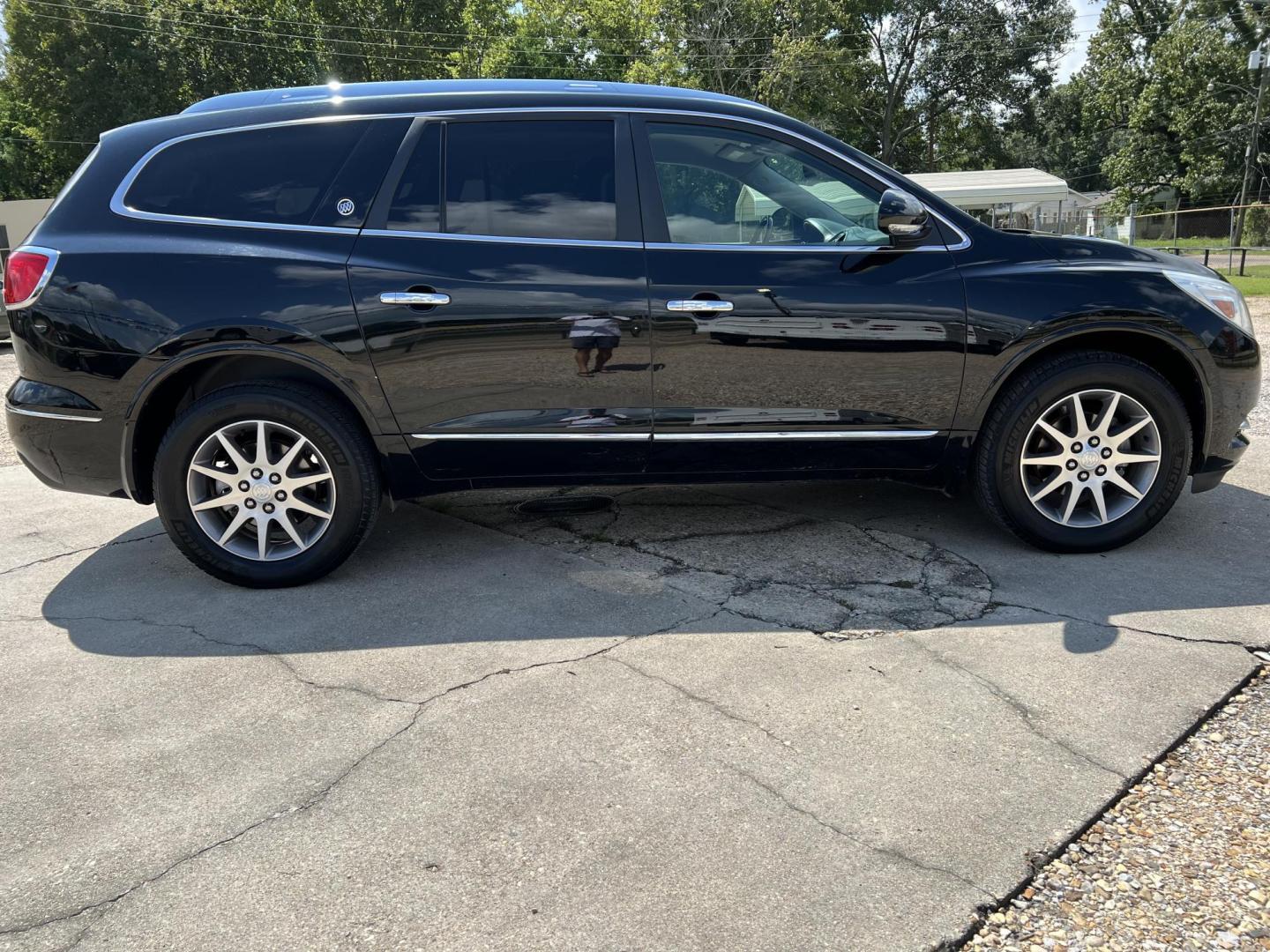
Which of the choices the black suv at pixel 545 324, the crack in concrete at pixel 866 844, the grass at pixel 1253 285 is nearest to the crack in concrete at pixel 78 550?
the black suv at pixel 545 324

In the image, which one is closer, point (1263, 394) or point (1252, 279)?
point (1263, 394)

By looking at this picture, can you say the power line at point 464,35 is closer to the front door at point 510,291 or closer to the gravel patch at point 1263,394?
the gravel patch at point 1263,394

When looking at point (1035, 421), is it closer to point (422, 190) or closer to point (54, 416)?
point (422, 190)

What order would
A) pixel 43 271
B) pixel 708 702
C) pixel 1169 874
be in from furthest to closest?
pixel 43 271 → pixel 708 702 → pixel 1169 874

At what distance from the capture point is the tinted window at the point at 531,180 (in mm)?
3828

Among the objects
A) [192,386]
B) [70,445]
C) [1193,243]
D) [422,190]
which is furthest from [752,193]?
[1193,243]

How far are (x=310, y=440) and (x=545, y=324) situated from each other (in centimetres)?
105

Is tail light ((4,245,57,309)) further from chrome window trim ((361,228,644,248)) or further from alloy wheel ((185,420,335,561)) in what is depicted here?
chrome window trim ((361,228,644,248))

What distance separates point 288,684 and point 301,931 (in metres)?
1.23

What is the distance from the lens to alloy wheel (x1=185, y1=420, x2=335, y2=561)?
12.6 ft

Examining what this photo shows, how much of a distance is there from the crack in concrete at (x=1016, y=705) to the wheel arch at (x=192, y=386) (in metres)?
2.31

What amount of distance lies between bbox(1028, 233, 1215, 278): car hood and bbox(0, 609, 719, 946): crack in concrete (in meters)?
2.08

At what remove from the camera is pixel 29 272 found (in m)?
3.72

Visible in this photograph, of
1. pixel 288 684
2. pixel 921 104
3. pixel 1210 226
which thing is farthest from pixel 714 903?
pixel 921 104
